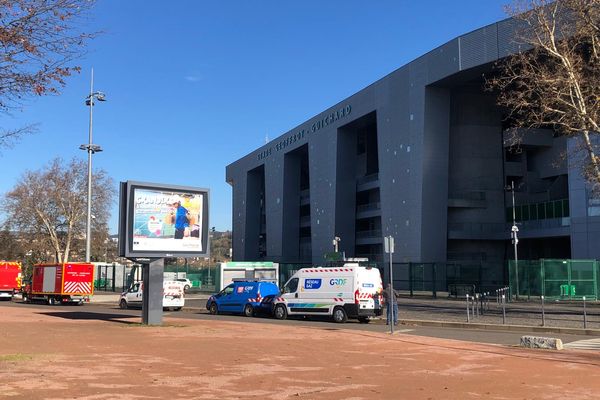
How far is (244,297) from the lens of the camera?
95.2 feet

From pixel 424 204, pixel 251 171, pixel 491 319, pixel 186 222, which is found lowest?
pixel 491 319

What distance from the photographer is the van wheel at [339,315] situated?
24578 millimetres

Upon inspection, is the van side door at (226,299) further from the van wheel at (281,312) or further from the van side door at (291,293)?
the van side door at (291,293)

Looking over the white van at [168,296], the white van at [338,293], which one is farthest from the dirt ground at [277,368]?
the white van at [168,296]

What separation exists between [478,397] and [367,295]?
52.4 feet

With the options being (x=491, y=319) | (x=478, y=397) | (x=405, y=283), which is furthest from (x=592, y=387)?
(x=405, y=283)

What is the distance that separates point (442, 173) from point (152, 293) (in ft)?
Result: 132

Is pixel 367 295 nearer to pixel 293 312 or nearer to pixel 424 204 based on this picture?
pixel 293 312

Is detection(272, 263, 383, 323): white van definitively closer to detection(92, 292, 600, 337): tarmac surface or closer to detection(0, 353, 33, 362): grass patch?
detection(92, 292, 600, 337): tarmac surface

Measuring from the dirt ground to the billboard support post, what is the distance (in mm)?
3332

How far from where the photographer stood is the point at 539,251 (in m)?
61.2

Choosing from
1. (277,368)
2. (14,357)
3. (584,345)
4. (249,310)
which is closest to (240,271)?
(249,310)

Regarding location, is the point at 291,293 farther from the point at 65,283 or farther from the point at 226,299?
the point at 65,283

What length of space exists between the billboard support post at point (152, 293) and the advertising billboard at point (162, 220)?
19.5 inches
